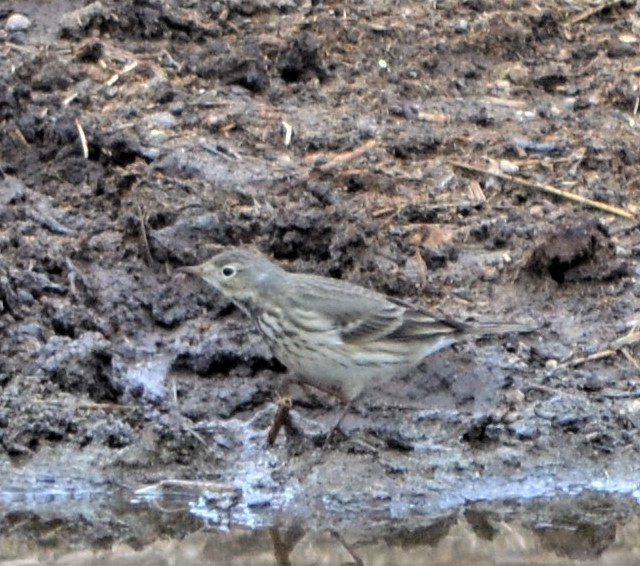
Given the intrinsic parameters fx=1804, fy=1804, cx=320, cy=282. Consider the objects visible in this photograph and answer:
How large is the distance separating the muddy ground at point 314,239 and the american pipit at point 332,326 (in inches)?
9.6

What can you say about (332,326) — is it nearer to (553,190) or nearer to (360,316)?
(360,316)

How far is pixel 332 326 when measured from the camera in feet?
27.6

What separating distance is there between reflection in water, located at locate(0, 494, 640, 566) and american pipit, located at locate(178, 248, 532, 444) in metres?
0.80

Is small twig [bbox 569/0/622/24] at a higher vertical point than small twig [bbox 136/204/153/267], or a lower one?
higher

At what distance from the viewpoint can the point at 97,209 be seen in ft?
32.9

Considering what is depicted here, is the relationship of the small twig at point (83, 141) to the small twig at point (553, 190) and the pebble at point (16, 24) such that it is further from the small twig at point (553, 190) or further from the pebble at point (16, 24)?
the small twig at point (553, 190)

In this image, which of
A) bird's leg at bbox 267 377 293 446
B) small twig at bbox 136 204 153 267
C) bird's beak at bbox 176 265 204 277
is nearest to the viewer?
bird's leg at bbox 267 377 293 446

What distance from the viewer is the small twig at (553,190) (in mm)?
10250

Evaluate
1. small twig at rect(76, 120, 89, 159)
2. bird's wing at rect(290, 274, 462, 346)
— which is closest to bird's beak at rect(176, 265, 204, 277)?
bird's wing at rect(290, 274, 462, 346)

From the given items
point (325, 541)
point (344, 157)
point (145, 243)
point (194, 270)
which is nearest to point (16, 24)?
point (344, 157)

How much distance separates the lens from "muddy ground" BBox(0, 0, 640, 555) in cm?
815

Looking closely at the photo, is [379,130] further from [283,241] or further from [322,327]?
[322,327]

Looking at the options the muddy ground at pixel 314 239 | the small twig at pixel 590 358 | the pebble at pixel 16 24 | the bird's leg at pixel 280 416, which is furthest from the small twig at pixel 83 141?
the small twig at pixel 590 358

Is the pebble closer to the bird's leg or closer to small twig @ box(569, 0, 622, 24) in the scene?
small twig @ box(569, 0, 622, 24)
